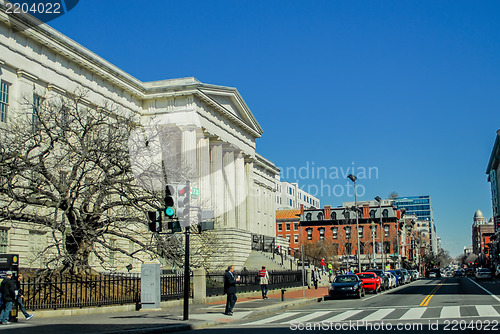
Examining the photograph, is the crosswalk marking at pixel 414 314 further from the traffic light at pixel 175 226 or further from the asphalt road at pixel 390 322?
the traffic light at pixel 175 226

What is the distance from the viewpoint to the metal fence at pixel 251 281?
3018 centimetres

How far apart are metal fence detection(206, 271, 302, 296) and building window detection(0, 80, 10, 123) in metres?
18.1

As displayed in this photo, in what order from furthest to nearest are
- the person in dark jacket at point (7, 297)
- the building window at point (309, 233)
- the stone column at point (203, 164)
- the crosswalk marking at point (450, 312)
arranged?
the building window at point (309, 233) < the stone column at point (203, 164) < the crosswalk marking at point (450, 312) < the person in dark jacket at point (7, 297)

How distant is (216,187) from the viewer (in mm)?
58094

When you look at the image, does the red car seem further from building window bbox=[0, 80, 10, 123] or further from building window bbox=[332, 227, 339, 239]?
building window bbox=[332, 227, 339, 239]

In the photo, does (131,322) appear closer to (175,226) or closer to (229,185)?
(175,226)

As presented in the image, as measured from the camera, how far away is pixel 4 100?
3591 cm

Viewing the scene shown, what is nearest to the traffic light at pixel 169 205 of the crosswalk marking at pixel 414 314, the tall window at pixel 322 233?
the crosswalk marking at pixel 414 314

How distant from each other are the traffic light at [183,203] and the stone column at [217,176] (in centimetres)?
3809

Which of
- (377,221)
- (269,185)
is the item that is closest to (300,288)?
(269,185)

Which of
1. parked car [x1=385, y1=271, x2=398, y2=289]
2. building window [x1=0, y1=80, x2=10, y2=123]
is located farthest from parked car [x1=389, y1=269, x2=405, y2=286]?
building window [x1=0, y1=80, x2=10, y2=123]

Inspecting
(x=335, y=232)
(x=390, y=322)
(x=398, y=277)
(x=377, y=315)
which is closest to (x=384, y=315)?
(x=377, y=315)

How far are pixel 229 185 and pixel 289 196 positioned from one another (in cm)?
8724

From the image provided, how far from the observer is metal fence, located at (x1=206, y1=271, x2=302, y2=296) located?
30.2 m
